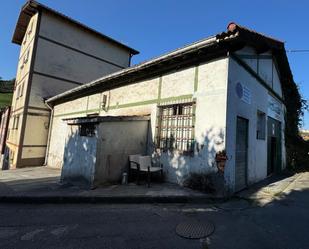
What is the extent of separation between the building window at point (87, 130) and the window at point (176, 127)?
2172 mm

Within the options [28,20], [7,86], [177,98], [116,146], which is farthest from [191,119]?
[7,86]

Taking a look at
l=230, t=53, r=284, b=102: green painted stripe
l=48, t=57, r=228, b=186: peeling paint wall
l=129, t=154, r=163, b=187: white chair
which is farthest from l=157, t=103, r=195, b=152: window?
l=230, t=53, r=284, b=102: green painted stripe

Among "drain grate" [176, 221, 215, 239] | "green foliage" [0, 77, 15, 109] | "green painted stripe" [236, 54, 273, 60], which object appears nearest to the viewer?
"drain grate" [176, 221, 215, 239]

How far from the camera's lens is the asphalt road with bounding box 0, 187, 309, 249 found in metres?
3.46

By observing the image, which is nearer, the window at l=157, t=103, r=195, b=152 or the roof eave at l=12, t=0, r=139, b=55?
the window at l=157, t=103, r=195, b=152

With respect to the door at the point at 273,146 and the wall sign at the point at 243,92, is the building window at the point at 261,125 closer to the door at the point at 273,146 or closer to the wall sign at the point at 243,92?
the door at the point at 273,146

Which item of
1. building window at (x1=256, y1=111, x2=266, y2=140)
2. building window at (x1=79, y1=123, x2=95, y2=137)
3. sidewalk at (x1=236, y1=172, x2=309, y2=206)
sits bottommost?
sidewalk at (x1=236, y1=172, x2=309, y2=206)

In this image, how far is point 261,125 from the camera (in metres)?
8.88

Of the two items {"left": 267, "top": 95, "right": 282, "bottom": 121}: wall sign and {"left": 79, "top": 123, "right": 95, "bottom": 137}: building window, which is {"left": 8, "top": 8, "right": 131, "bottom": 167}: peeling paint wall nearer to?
{"left": 79, "top": 123, "right": 95, "bottom": 137}: building window

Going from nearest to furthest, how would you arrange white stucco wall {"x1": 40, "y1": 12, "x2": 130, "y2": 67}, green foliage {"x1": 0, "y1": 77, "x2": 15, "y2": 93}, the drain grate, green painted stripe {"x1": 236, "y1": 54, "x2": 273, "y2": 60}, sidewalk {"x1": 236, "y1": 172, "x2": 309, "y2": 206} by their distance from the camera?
the drain grate < sidewalk {"x1": 236, "y1": 172, "x2": 309, "y2": 206} < green painted stripe {"x1": 236, "y1": 54, "x2": 273, "y2": 60} < white stucco wall {"x1": 40, "y1": 12, "x2": 130, "y2": 67} < green foliage {"x1": 0, "y1": 77, "x2": 15, "y2": 93}

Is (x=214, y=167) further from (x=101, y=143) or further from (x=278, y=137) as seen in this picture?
(x=278, y=137)

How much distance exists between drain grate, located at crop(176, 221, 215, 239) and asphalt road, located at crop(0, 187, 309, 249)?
0.10 meters

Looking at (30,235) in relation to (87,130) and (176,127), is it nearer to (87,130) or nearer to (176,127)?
(87,130)

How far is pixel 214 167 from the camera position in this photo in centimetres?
591
